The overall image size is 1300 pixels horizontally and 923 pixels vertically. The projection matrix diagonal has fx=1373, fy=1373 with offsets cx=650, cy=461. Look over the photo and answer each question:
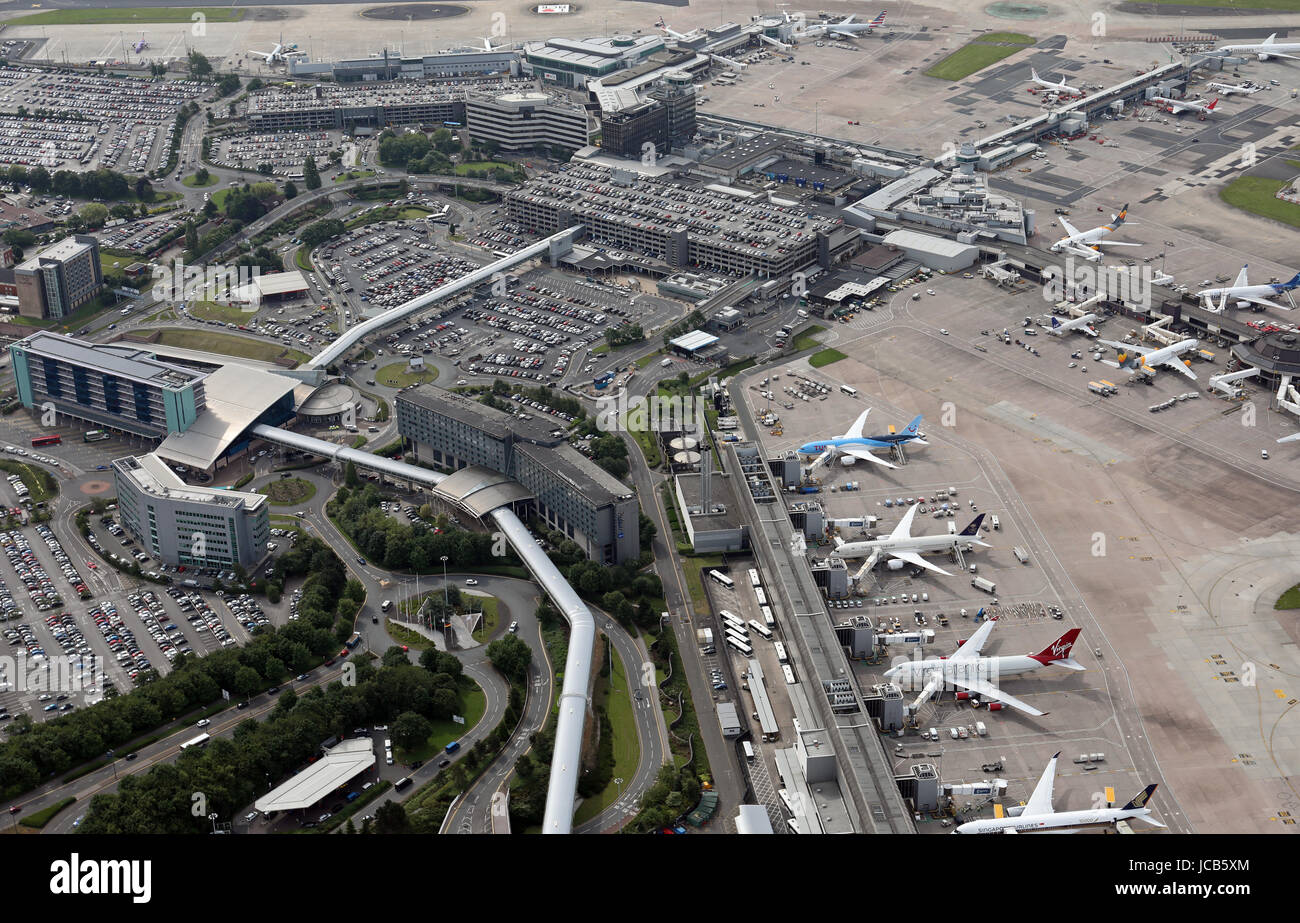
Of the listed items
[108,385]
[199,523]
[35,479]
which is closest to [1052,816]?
[199,523]

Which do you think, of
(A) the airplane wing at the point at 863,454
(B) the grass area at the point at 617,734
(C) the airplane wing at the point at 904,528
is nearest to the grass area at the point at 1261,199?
(A) the airplane wing at the point at 863,454

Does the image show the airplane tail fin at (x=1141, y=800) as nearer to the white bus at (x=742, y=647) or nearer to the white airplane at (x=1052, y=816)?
the white airplane at (x=1052, y=816)

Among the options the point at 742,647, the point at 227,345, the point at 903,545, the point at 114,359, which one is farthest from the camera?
the point at 227,345

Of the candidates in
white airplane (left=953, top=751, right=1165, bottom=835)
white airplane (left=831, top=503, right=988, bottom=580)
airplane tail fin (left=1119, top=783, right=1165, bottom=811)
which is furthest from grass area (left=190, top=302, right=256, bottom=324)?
airplane tail fin (left=1119, top=783, right=1165, bottom=811)

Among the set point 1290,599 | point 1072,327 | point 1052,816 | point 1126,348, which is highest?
point 1072,327

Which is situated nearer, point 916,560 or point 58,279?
point 916,560

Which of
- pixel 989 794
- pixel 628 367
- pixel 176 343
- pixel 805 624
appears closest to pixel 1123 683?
pixel 989 794

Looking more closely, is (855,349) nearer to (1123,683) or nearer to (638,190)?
(638,190)

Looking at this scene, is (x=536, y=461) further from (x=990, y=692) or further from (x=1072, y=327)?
(x=1072, y=327)
